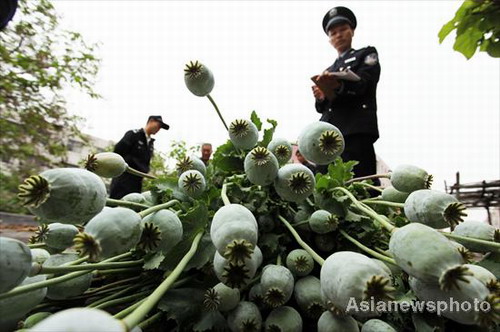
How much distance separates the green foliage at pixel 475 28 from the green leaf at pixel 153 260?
2.21m

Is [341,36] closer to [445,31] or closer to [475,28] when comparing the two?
[445,31]

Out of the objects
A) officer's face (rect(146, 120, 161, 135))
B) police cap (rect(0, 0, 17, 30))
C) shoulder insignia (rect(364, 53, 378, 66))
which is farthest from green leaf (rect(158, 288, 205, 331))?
officer's face (rect(146, 120, 161, 135))

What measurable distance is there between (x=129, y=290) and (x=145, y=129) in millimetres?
2978

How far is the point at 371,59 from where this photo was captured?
1.84 metres

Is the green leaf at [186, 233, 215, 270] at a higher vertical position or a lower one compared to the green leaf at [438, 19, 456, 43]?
lower

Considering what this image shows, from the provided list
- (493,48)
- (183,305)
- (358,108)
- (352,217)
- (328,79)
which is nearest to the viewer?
(183,305)

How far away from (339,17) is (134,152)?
214 cm

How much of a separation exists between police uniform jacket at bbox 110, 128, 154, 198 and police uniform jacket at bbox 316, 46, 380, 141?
1.85 meters

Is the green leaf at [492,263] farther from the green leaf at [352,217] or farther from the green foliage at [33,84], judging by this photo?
the green foliage at [33,84]

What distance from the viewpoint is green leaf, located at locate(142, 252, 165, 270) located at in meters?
0.46

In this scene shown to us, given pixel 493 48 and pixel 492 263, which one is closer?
pixel 492 263

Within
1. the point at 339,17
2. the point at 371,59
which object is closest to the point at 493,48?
the point at 371,59

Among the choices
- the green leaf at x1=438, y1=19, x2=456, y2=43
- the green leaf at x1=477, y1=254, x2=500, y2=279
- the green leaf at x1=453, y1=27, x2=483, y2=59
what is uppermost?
the green leaf at x1=438, y1=19, x2=456, y2=43

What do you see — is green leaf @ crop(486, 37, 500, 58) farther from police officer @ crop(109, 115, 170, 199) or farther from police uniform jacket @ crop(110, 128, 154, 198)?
police uniform jacket @ crop(110, 128, 154, 198)
